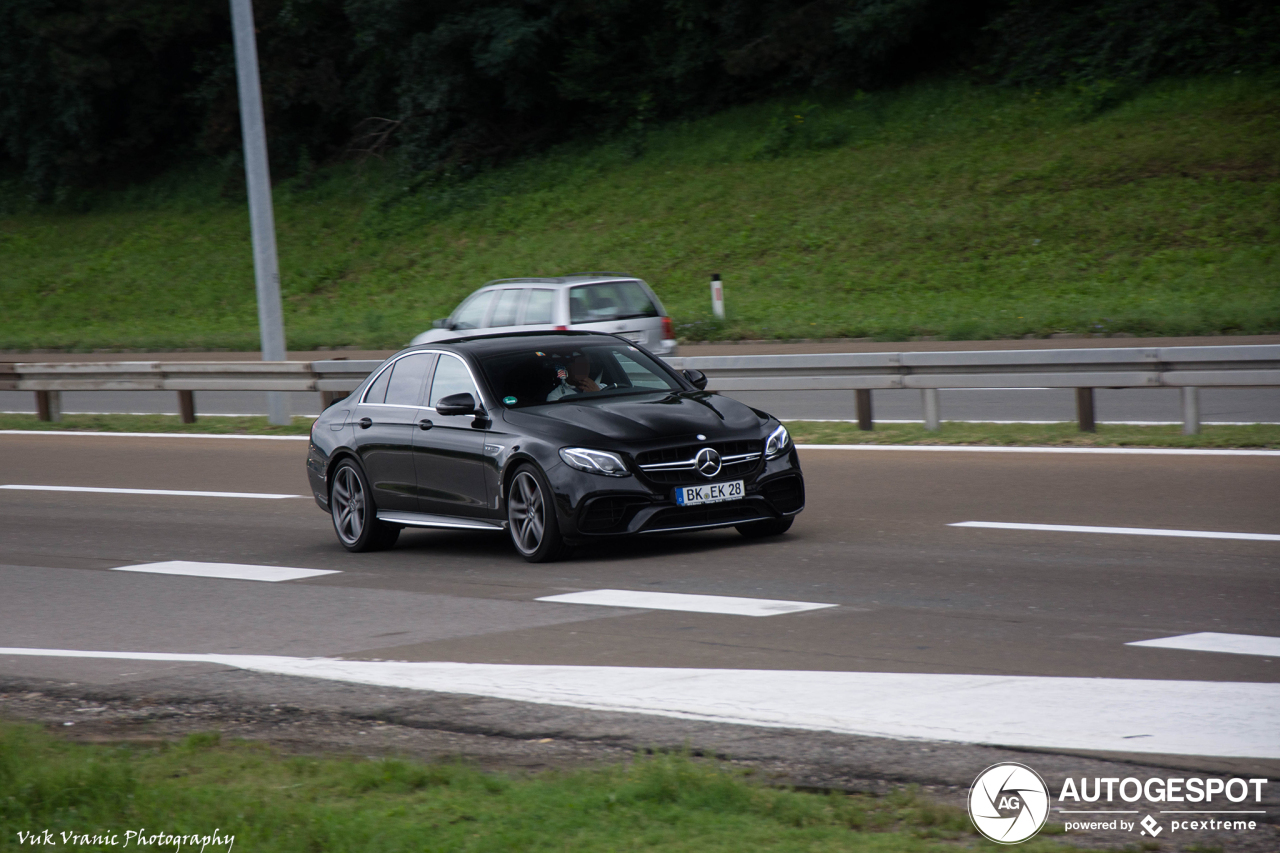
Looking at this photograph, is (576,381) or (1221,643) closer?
(1221,643)

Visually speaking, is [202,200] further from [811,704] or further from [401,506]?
[811,704]

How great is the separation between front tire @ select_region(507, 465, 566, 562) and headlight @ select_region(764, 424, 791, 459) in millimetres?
1401

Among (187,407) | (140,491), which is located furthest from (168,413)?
(140,491)

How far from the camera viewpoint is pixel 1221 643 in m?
6.91

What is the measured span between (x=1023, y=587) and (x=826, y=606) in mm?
1067

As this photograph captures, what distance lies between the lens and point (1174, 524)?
1020cm

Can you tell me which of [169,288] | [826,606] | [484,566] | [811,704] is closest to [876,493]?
[484,566]

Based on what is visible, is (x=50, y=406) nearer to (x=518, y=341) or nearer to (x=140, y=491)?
(x=140, y=491)

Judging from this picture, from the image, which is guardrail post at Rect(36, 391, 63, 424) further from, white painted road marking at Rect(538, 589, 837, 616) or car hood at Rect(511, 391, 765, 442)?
white painted road marking at Rect(538, 589, 837, 616)

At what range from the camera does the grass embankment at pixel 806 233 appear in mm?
27906

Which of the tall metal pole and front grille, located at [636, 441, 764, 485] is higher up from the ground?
the tall metal pole

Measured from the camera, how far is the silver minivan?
1961 cm

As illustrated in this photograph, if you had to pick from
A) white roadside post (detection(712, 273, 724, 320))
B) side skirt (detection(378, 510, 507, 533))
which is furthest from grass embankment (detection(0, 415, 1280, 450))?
white roadside post (detection(712, 273, 724, 320))

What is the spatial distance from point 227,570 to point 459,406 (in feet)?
6.07
